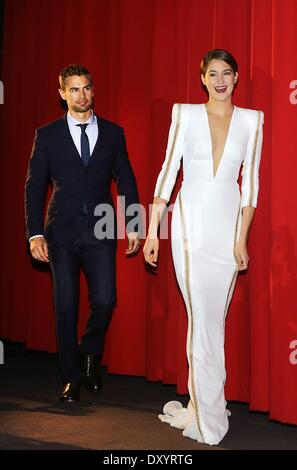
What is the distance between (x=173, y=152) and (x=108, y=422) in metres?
1.07

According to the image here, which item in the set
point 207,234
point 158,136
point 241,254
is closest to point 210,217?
point 207,234

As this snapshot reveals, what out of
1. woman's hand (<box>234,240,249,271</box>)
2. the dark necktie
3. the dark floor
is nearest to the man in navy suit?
the dark necktie

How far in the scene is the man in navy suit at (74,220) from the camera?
8.87 ft

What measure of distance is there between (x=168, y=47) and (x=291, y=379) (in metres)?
1.74

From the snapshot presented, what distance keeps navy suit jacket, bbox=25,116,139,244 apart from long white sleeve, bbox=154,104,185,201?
1.70 ft

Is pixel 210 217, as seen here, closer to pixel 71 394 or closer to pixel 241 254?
pixel 241 254

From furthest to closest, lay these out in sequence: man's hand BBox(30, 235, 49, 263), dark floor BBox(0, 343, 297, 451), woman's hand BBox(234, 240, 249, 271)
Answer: man's hand BBox(30, 235, 49, 263) < woman's hand BBox(234, 240, 249, 271) < dark floor BBox(0, 343, 297, 451)

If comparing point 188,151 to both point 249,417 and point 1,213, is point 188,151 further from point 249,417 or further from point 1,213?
point 1,213

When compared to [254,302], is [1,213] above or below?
above

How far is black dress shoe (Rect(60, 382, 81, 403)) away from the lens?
8.79ft

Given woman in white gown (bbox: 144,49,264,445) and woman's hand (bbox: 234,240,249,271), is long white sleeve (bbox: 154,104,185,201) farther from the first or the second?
woman's hand (bbox: 234,240,249,271)

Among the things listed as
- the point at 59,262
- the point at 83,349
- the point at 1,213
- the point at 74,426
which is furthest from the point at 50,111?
the point at 74,426

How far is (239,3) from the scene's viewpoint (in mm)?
2785

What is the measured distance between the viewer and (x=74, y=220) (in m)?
2.70
